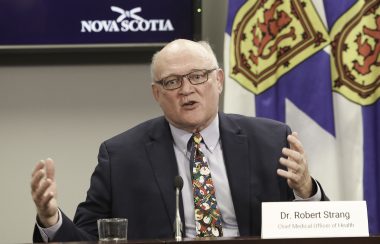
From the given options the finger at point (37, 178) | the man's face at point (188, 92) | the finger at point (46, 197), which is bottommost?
the finger at point (46, 197)

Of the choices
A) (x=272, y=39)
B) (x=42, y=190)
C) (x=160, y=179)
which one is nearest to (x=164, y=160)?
(x=160, y=179)

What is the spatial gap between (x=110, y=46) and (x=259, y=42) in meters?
0.99

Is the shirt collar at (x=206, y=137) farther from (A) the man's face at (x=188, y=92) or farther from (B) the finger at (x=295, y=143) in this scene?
(B) the finger at (x=295, y=143)

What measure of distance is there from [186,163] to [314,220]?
3.63 feet

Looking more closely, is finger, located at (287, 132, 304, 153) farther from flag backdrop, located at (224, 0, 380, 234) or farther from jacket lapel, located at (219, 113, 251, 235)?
flag backdrop, located at (224, 0, 380, 234)

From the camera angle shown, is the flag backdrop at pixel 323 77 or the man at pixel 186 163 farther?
the flag backdrop at pixel 323 77

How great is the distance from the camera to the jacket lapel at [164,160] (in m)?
2.95

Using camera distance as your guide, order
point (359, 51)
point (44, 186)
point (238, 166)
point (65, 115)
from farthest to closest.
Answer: point (65, 115), point (359, 51), point (238, 166), point (44, 186)

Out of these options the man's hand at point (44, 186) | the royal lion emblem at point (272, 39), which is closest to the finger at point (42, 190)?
the man's hand at point (44, 186)

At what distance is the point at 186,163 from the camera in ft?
10.1

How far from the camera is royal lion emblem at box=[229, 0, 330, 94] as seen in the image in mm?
3895

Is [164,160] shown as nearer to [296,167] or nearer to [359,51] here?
[296,167]

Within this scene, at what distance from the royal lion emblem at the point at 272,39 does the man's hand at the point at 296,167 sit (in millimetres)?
1320

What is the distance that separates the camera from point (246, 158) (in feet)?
10.1
